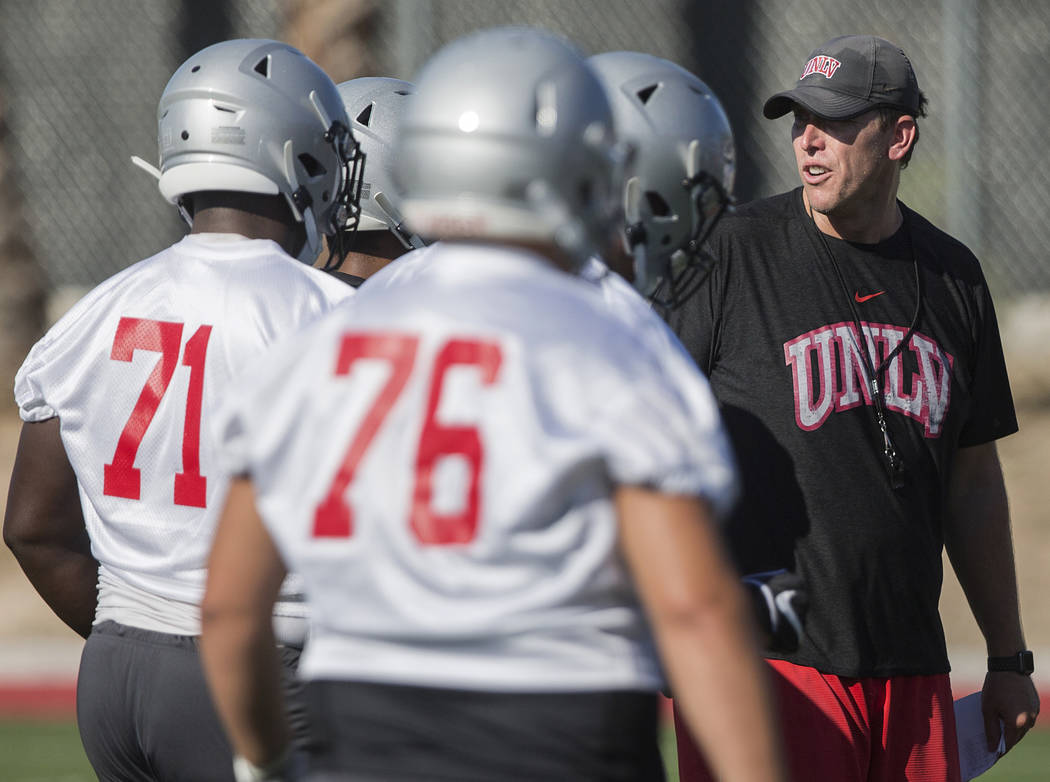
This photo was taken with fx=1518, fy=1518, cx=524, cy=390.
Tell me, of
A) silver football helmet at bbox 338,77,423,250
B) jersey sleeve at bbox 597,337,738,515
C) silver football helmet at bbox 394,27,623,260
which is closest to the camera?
jersey sleeve at bbox 597,337,738,515

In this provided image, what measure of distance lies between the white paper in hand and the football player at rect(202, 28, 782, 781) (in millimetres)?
2058

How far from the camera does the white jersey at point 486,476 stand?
6.12 ft

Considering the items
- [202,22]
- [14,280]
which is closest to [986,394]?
[14,280]

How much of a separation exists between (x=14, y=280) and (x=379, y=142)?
818 centimetres

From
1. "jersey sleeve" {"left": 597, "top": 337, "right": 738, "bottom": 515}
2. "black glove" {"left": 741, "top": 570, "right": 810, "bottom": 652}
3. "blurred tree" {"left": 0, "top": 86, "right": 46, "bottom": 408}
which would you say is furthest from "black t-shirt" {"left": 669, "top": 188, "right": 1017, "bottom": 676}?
"blurred tree" {"left": 0, "top": 86, "right": 46, "bottom": 408}

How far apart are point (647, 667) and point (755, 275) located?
75.8 inches

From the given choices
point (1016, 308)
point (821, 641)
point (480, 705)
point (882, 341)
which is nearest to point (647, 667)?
point (480, 705)

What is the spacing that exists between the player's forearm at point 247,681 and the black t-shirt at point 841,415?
5.20 ft

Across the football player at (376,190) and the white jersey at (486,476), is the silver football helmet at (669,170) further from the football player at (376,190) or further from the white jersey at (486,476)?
the white jersey at (486,476)

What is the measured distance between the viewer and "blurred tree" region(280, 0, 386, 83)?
10.5m

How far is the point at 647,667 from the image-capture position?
1967 millimetres

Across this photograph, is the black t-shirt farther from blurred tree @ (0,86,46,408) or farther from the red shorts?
blurred tree @ (0,86,46,408)

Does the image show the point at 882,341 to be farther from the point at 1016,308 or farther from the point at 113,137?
the point at 113,137

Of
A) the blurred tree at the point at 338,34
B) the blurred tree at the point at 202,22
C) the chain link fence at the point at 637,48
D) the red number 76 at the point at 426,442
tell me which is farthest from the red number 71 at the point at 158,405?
the blurred tree at the point at 202,22
